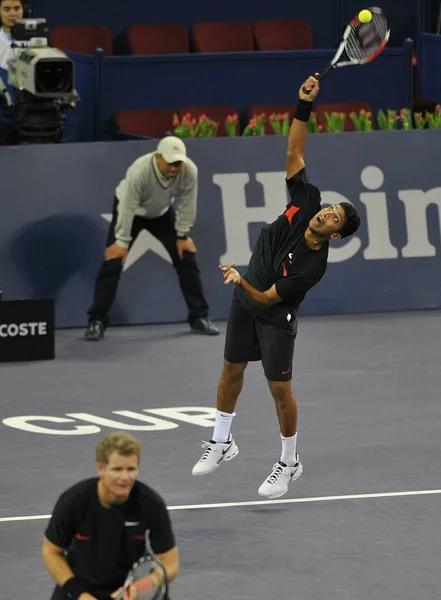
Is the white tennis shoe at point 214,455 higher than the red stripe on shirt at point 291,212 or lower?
lower

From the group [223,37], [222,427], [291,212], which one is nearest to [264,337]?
[222,427]

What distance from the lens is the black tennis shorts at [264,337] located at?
9289 millimetres

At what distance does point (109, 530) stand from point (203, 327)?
8.34 m

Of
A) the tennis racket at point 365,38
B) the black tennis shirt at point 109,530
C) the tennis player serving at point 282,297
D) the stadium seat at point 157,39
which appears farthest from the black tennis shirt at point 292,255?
the stadium seat at point 157,39

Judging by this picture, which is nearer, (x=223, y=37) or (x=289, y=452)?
(x=289, y=452)

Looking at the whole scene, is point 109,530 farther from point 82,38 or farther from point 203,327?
point 82,38

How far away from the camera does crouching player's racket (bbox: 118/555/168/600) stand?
18.4 feet

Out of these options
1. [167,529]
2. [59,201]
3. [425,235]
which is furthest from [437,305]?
[167,529]

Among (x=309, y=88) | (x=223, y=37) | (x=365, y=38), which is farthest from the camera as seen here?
(x=223, y=37)

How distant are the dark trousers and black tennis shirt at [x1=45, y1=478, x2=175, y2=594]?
26.4ft

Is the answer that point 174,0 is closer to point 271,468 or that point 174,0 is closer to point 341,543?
point 271,468

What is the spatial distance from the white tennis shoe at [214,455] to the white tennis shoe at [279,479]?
339mm

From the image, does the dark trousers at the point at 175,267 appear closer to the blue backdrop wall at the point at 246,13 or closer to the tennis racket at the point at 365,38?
the tennis racket at the point at 365,38

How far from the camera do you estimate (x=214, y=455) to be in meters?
9.59
